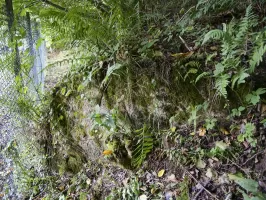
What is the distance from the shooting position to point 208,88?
188cm

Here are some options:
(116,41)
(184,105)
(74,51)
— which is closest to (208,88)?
(184,105)

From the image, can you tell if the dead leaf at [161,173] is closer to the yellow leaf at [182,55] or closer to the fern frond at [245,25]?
the yellow leaf at [182,55]

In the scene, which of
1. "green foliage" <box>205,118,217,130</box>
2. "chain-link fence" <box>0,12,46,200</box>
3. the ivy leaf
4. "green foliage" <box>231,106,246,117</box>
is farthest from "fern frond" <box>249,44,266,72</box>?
"chain-link fence" <box>0,12,46,200</box>

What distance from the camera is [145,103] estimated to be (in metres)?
2.15

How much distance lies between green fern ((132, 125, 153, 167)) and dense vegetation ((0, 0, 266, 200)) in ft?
0.04

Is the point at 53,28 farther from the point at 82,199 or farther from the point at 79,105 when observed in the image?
the point at 82,199

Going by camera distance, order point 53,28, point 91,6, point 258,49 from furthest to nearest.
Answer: point 91,6
point 53,28
point 258,49

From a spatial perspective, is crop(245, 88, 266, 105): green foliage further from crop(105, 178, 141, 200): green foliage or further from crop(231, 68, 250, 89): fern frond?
crop(105, 178, 141, 200): green foliage

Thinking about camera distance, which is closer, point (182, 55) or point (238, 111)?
point (238, 111)

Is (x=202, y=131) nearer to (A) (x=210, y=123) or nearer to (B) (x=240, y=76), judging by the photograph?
(A) (x=210, y=123)

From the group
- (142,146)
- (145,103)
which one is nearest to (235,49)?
(145,103)

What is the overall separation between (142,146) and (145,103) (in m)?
0.42

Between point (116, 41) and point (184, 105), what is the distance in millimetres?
904

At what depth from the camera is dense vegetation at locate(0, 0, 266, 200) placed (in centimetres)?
164
